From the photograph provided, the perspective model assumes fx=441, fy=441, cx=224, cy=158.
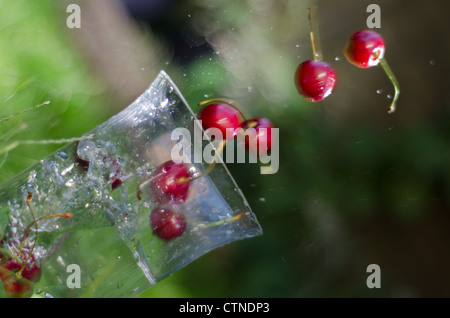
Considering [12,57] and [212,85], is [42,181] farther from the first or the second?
[212,85]

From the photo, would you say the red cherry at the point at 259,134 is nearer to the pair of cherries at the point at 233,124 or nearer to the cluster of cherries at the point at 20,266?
the pair of cherries at the point at 233,124

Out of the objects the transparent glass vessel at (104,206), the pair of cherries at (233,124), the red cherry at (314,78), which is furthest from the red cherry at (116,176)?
the red cherry at (314,78)

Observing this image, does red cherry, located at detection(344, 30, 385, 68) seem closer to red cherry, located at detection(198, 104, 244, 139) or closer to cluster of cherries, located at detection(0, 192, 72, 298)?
red cherry, located at detection(198, 104, 244, 139)

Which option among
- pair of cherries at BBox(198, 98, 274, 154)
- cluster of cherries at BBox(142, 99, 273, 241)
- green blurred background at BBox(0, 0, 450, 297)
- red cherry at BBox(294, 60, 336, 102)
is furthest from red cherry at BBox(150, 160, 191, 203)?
green blurred background at BBox(0, 0, 450, 297)

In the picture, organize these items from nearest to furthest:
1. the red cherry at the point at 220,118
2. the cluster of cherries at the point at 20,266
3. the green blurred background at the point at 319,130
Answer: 1. the cluster of cherries at the point at 20,266
2. the red cherry at the point at 220,118
3. the green blurred background at the point at 319,130

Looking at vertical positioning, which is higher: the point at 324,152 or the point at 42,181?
the point at 324,152

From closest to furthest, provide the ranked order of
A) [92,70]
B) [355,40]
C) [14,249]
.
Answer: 1. [14,249]
2. [355,40]
3. [92,70]
